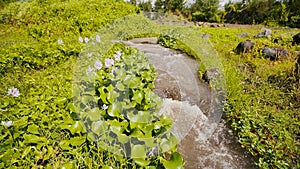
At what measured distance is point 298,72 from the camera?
4844mm

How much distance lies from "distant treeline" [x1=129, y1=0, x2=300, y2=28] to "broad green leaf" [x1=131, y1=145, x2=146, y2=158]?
15.8 m

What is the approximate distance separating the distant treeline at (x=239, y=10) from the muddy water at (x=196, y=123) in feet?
40.2

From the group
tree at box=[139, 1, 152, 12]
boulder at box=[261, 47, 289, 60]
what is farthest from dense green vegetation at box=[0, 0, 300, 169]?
tree at box=[139, 1, 152, 12]

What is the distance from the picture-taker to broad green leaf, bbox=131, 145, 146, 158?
2.23 metres

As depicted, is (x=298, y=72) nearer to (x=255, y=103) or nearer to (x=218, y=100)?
(x=255, y=103)

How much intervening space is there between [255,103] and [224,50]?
12.6 ft

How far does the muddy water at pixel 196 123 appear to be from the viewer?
3330 mm

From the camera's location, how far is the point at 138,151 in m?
2.24

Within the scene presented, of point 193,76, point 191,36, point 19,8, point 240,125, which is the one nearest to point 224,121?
point 240,125

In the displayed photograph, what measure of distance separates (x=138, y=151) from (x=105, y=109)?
659 mm

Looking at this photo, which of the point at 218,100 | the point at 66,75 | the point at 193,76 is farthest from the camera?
the point at 193,76

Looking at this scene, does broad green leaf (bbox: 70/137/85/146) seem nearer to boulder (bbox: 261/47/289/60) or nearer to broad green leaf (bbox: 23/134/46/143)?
broad green leaf (bbox: 23/134/46/143)

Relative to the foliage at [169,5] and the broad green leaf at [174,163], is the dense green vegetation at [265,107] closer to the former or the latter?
the broad green leaf at [174,163]

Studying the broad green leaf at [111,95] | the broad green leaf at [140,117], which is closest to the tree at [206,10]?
the broad green leaf at [111,95]
